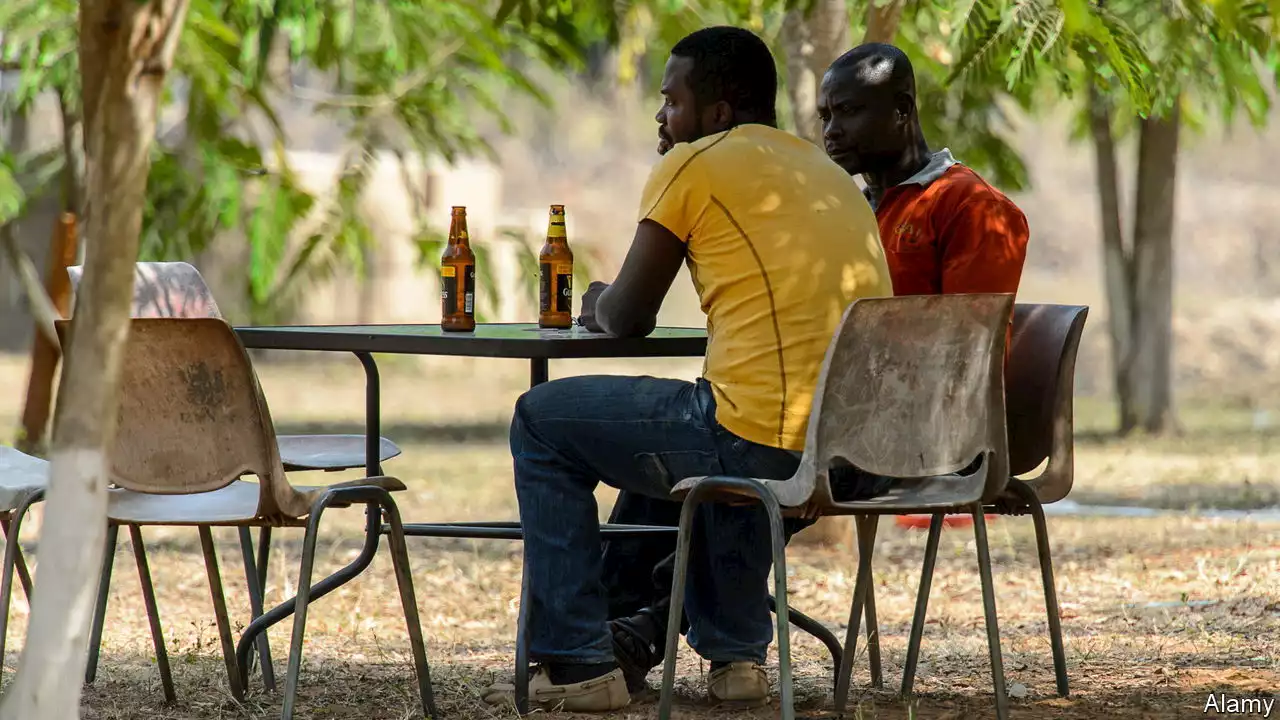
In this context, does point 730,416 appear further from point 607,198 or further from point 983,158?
point 607,198

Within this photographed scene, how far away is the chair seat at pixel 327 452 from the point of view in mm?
4832

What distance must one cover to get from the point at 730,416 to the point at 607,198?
34800 mm

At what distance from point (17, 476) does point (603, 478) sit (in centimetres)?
144

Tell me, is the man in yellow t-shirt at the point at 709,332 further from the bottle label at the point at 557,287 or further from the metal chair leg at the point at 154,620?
the metal chair leg at the point at 154,620

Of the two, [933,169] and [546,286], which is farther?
[933,169]

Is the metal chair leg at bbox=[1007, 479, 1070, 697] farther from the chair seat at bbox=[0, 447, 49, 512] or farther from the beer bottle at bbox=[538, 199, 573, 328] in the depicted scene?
the chair seat at bbox=[0, 447, 49, 512]

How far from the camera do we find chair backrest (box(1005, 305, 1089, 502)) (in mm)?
4273

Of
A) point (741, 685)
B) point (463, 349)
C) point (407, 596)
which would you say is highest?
point (463, 349)

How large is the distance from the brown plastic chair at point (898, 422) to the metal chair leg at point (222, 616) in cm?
113

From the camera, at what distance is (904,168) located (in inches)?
187

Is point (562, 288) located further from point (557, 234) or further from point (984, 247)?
point (984, 247)

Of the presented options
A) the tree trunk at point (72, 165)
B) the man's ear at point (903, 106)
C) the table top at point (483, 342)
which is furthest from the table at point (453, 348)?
the tree trunk at point (72, 165)

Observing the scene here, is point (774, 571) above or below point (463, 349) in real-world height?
below

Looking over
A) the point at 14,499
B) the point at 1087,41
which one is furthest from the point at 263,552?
the point at 1087,41
